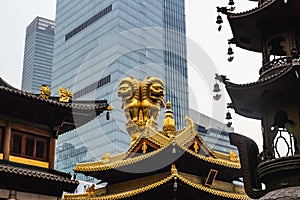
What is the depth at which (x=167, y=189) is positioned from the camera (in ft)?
94.1

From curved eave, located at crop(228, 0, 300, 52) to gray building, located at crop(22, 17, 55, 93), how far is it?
177 meters

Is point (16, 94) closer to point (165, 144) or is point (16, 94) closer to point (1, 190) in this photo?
point (1, 190)

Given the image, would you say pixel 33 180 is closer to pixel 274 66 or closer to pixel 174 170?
pixel 174 170

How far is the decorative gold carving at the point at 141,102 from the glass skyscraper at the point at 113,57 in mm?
61180

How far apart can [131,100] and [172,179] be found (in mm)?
10525

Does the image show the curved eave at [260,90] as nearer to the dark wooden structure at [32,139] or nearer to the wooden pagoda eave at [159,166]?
the dark wooden structure at [32,139]

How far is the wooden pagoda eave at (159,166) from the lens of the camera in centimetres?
2931

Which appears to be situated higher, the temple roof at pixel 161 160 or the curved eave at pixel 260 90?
the temple roof at pixel 161 160

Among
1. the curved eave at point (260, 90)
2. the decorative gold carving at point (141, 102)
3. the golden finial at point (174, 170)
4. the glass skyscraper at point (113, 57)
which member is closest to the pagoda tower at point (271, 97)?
the curved eave at point (260, 90)

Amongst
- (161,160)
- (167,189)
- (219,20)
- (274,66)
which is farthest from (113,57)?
(274,66)

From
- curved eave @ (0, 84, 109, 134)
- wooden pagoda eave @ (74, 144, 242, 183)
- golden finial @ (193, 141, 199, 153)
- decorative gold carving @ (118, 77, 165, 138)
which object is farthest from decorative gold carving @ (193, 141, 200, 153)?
curved eave @ (0, 84, 109, 134)

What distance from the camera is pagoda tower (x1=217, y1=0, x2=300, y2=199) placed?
47.3 ft

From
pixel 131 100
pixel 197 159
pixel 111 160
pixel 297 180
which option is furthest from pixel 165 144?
pixel 297 180

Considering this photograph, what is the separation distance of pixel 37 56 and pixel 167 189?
176 meters
